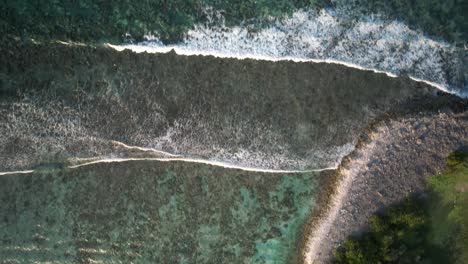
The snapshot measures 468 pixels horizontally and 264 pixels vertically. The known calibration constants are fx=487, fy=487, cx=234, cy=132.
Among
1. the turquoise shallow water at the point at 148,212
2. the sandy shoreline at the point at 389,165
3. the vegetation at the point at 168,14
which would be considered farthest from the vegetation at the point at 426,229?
the vegetation at the point at 168,14

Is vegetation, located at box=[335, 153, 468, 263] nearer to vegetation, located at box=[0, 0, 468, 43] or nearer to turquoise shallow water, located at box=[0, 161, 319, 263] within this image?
turquoise shallow water, located at box=[0, 161, 319, 263]

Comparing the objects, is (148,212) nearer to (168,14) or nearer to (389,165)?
(168,14)

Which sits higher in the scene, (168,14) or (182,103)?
(168,14)

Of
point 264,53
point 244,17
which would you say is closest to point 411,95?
point 264,53

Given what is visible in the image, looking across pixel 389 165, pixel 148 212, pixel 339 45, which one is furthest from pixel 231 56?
pixel 389 165

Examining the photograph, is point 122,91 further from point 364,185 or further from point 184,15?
point 364,185

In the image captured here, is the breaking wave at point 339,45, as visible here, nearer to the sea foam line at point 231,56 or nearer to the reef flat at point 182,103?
the sea foam line at point 231,56

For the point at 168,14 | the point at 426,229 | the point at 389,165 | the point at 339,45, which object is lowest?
the point at 426,229
